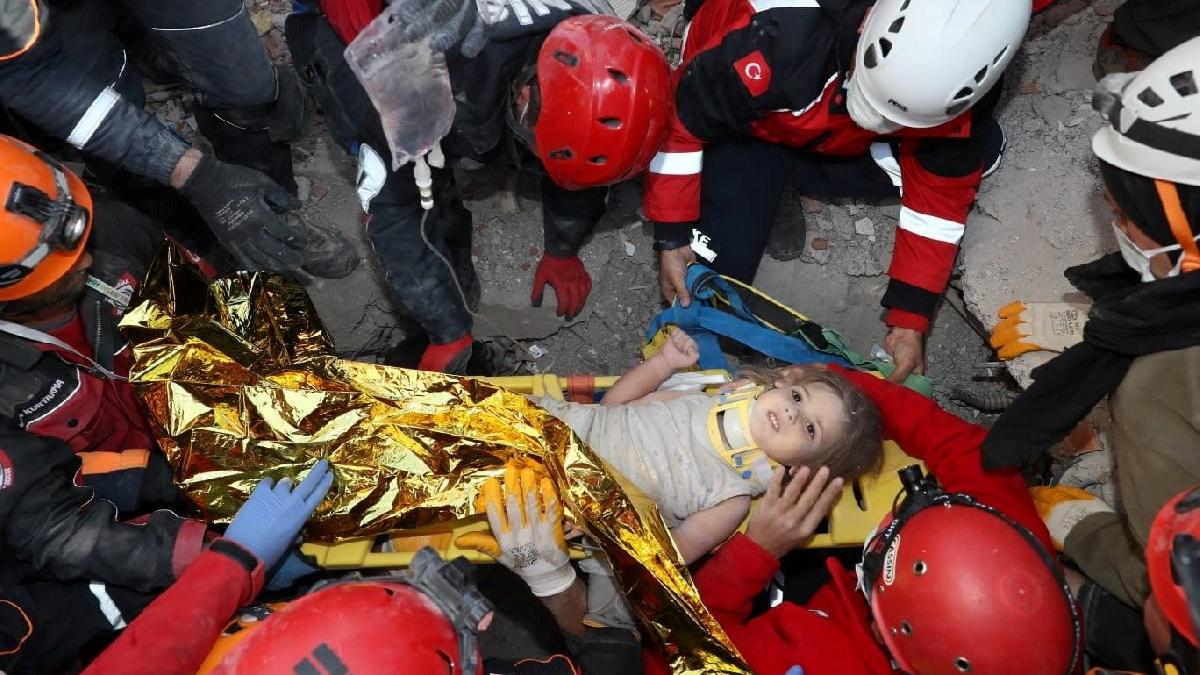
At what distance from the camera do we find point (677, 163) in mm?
3037

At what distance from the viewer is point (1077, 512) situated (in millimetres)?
2617

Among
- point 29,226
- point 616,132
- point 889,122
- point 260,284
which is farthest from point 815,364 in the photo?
point 29,226

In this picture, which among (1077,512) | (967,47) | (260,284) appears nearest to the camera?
(967,47)

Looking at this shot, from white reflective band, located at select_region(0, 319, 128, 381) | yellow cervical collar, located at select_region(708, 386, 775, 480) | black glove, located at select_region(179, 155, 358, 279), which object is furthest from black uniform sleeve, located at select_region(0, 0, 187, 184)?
yellow cervical collar, located at select_region(708, 386, 775, 480)

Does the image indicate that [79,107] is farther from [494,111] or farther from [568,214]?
[568,214]

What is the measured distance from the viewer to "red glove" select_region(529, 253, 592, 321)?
3488mm

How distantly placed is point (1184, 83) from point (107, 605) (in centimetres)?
307

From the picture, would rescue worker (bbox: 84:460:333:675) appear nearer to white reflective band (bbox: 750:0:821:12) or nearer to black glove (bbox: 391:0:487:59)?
black glove (bbox: 391:0:487:59)

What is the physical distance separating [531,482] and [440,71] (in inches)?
49.8

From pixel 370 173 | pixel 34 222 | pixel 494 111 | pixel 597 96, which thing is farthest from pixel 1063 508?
pixel 34 222

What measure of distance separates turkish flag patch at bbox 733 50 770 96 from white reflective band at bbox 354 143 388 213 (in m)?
1.23

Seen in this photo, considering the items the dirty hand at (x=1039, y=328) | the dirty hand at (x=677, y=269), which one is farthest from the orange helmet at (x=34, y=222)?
the dirty hand at (x=1039, y=328)

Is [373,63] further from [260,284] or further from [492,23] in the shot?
[260,284]

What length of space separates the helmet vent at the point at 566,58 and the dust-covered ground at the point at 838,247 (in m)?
1.15
